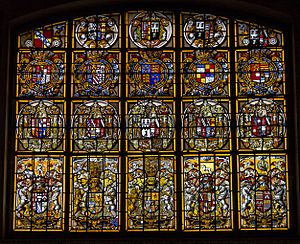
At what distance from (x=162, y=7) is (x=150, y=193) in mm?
3304

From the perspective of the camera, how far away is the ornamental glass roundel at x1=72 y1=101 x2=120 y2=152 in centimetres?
1201

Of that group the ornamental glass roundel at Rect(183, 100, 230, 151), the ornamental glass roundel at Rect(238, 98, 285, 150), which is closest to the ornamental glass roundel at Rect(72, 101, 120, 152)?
the ornamental glass roundel at Rect(183, 100, 230, 151)

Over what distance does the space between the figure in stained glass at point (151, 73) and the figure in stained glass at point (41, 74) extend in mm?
1211

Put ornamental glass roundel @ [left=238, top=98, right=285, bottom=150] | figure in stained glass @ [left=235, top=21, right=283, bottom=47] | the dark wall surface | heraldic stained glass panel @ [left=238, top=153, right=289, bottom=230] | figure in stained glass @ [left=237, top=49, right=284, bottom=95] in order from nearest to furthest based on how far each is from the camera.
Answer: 1. the dark wall surface
2. heraldic stained glass panel @ [left=238, top=153, right=289, bottom=230]
3. ornamental glass roundel @ [left=238, top=98, right=285, bottom=150]
4. figure in stained glass @ [left=237, top=49, right=284, bottom=95]
5. figure in stained glass @ [left=235, top=21, right=283, bottom=47]

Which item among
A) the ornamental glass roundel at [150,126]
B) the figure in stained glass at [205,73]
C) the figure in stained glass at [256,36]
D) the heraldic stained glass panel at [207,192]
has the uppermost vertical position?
the figure in stained glass at [256,36]

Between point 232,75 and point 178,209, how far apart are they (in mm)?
2476

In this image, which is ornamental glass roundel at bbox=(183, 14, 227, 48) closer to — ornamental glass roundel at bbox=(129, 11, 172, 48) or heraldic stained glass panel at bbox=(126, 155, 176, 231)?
ornamental glass roundel at bbox=(129, 11, 172, 48)

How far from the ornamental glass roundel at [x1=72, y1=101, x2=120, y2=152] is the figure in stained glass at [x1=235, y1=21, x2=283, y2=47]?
2.56 m

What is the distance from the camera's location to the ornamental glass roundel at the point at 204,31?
12.4 m

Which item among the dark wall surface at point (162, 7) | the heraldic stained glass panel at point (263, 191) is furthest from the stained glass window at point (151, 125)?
the dark wall surface at point (162, 7)

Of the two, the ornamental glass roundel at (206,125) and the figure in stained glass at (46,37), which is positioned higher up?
the figure in stained glass at (46,37)

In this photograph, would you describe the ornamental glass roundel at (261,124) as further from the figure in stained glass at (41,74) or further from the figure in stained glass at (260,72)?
the figure in stained glass at (41,74)
